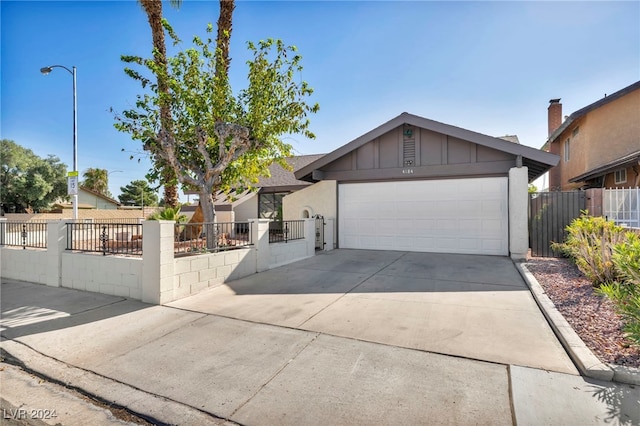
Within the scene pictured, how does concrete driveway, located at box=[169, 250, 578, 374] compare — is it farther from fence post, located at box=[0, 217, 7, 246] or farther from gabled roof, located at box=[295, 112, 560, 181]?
fence post, located at box=[0, 217, 7, 246]

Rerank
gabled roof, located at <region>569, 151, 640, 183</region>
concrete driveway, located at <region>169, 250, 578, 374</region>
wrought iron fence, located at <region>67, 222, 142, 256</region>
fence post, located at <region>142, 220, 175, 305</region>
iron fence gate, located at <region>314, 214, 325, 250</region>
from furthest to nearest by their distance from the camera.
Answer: iron fence gate, located at <region>314, 214, 325, 250</region>
gabled roof, located at <region>569, 151, 640, 183</region>
wrought iron fence, located at <region>67, 222, 142, 256</region>
fence post, located at <region>142, 220, 175, 305</region>
concrete driveway, located at <region>169, 250, 578, 374</region>

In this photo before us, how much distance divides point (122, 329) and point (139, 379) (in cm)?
166

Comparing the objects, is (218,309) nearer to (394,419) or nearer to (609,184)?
(394,419)

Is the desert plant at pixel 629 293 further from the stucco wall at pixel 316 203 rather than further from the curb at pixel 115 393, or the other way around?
the stucco wall at pixel 316 203

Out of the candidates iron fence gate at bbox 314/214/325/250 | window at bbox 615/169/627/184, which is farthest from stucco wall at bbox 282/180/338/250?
window at bbox 615/169/627/184

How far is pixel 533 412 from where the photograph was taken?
239 centimetres

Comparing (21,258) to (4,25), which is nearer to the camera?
(21,258)

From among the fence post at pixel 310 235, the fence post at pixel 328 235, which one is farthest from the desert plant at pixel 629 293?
the fence post at pixel 328 235

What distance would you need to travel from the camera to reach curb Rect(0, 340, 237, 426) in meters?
2.46

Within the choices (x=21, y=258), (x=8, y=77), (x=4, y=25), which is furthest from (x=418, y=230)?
(x=8, y=77)

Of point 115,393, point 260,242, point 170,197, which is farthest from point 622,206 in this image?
point 170,197

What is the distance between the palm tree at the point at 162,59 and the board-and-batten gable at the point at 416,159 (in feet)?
18.5

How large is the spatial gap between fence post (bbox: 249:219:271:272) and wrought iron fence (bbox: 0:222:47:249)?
16.6 ft

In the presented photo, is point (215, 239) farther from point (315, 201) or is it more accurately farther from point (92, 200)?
point (92, 200)
